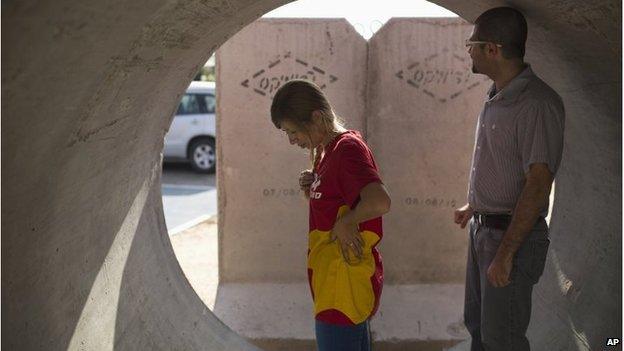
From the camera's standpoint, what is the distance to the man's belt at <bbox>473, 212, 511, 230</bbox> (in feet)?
9.21

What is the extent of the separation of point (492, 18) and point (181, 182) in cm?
1025

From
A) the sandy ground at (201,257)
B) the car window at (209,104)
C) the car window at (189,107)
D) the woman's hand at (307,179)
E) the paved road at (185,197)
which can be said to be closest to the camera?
the woman's hand at (307,179)

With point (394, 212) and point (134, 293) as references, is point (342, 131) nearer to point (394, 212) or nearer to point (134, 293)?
point (134, 293)

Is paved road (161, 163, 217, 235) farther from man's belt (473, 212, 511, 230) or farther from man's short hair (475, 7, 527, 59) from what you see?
man's short hair (475, 7, 527, 59)

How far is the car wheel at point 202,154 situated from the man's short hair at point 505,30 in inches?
430

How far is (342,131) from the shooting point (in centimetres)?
277

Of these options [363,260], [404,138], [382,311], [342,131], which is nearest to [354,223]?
[363,260]

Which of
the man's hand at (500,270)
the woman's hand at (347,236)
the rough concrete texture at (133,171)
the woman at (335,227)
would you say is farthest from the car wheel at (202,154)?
the man's hand at (500,270)

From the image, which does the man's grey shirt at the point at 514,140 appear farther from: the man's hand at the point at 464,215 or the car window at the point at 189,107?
the car window at the point at 189,107

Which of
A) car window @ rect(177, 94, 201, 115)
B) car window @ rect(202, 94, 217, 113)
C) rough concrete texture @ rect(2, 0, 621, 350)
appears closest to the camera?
rough concrete texture @ rect(2, 0, 621, 350)

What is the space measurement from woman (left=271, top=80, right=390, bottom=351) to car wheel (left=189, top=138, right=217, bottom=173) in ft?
35.3

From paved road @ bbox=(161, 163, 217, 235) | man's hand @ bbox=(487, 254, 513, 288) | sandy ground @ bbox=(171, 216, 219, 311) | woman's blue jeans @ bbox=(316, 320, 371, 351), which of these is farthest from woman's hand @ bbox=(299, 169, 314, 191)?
paved road @ bbox=(161, 163, 217, 235)

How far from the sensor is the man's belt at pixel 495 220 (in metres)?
2.81

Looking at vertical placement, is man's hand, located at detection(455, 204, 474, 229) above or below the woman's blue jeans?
above
